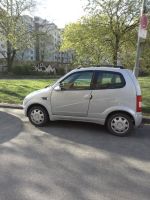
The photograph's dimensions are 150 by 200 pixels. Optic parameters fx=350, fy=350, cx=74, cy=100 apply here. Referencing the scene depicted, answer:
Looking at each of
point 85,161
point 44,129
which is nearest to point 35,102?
point 44,129

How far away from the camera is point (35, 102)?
880cm

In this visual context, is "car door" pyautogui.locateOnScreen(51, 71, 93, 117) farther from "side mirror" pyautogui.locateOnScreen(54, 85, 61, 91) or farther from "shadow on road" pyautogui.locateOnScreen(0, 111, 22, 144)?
"shadow on road" pyautogui.locateOnScreen(0, 111, 22, 144)

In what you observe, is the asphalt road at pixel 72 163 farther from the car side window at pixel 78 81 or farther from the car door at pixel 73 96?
the car side window at pixel 78 81

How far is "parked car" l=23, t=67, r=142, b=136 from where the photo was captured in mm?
8031

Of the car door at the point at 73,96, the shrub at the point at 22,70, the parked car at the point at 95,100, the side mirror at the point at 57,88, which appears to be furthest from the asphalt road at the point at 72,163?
the shrub at the point at 22,70

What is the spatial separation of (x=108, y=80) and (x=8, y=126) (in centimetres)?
277

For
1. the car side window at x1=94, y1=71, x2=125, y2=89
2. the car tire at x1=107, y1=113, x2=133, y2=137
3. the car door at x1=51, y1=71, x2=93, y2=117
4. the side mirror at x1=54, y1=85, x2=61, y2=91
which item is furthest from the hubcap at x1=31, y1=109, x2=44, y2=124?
the car tire at x1=107, y1=113, x2=133, y2=137

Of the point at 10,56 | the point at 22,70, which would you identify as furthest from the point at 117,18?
the point at 10,56

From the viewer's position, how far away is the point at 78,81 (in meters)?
8.44

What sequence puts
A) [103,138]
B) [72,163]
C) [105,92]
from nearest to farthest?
[72,163]
[103,138]
[105,92]

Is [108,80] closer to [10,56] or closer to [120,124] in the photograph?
[120,124]

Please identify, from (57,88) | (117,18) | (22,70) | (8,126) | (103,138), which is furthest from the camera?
(22,70)

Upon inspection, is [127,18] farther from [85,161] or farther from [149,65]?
[85,161]

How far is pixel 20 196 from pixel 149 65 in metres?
23.0
